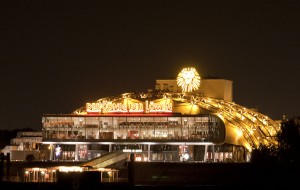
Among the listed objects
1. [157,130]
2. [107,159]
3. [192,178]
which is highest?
[157,130]

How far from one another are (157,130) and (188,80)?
19.8 meters

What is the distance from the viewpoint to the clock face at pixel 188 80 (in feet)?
639

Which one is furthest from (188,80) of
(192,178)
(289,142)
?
(289,142)

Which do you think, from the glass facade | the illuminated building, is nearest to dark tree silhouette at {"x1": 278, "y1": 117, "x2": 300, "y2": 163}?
the glass facade

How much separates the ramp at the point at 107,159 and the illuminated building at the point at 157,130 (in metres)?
7.03

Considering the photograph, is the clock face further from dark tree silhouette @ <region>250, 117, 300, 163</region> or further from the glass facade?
dark tree silhouette @ <region>250, 117, 300, 163</region>

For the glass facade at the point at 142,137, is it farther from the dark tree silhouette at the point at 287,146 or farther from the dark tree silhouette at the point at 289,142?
the dark tree silhouette at the point at 289,142

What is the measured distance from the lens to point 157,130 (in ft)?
584

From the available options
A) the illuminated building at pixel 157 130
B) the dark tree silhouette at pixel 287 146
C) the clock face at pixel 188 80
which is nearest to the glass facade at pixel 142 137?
the illuminated building at pixel 157 130

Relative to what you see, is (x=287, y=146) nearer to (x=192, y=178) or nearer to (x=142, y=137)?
(x=192, y=178)

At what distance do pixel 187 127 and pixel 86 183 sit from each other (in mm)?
62881

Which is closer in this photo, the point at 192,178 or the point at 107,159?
the point at 192,178

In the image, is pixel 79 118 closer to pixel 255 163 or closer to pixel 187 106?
pixel 187 106

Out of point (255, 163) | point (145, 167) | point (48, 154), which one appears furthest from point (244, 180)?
point (48, 154)
